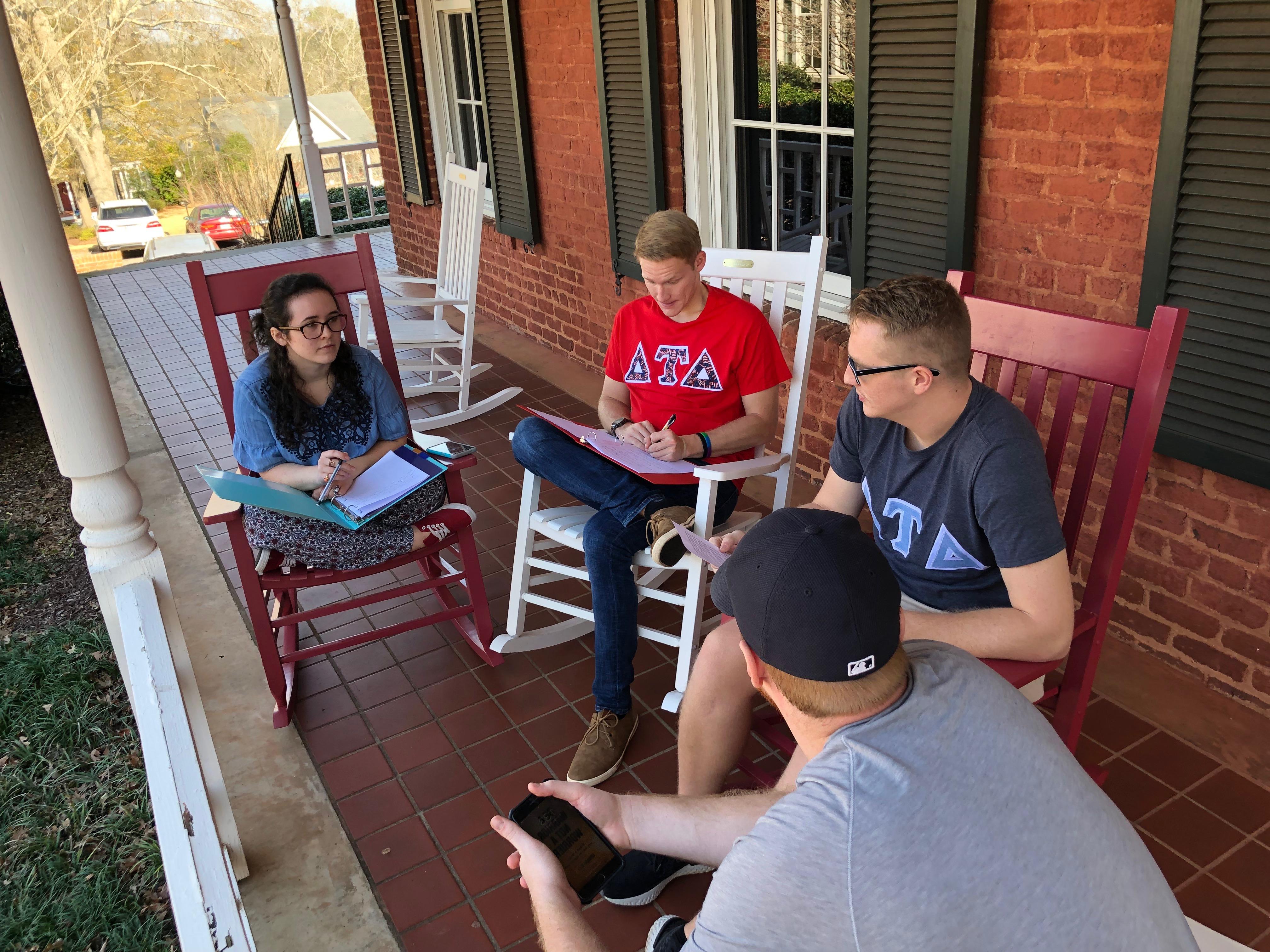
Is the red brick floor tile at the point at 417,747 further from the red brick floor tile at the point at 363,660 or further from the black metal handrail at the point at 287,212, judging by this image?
the black metal handrail at the point at 287,212

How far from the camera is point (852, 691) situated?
1.02 m

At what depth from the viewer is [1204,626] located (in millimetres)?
2363

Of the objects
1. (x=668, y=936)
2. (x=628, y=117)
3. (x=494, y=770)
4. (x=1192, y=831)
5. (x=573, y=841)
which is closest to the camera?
(x=573, y=841)

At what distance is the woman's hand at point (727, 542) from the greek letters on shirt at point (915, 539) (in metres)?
0.28

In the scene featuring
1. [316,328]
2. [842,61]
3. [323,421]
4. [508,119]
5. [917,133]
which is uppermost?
[842,61]

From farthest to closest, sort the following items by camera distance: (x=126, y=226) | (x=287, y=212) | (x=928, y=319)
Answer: (x=126, y=226), (x=287, y=212), (x=928, y=319)

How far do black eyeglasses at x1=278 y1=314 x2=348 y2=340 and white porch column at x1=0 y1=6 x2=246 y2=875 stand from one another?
555 mm

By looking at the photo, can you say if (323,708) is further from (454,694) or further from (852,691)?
(852,691)

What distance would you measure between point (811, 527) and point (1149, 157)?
5.48 feet

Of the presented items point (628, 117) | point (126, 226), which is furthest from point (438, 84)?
point (126, 226)

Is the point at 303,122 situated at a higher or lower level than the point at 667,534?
higher

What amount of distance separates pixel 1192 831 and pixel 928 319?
1.31 m

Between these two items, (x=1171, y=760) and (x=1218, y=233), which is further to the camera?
(x=1171, y=760)

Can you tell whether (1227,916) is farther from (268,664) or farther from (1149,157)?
(268,664)
